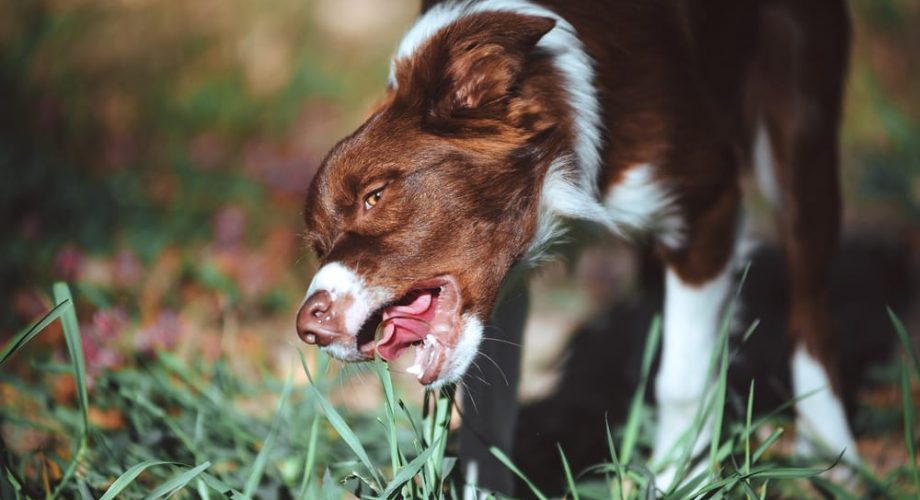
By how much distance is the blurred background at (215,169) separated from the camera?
12.2 ft

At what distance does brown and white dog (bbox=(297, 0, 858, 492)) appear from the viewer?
6.79ft

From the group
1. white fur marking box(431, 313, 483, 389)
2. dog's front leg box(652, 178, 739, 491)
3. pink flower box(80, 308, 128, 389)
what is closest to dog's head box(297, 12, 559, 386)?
white fur marking box(431, 313, 483, 389)

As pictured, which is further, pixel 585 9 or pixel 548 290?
pixel 548 290

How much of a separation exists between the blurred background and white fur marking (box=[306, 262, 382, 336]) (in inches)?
28.3

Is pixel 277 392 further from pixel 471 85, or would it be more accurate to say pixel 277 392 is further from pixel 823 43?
pixel 823 43

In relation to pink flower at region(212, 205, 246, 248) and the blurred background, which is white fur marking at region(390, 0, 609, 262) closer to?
the blurred background

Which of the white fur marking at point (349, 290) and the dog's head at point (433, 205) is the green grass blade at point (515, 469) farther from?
the white fur marking at point (349, 290)

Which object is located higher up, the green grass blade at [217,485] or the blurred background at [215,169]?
the green grass blade at [217,485]

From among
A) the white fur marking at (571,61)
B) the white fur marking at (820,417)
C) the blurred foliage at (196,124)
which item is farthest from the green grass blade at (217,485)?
the white fur marking at (820,417)

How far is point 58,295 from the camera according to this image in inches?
84.0

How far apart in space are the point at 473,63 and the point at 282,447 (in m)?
1.19

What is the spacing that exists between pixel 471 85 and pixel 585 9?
48 cm

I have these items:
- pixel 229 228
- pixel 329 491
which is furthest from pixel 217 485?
pixel 229 228

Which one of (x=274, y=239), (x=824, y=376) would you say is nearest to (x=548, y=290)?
(x=274, y=239)
